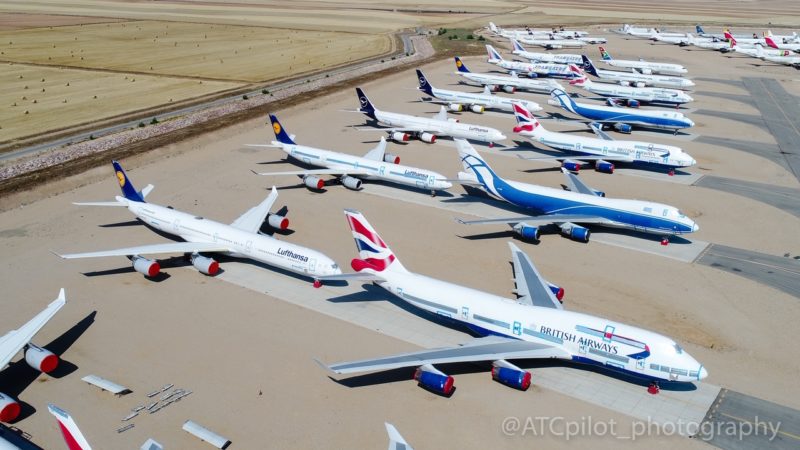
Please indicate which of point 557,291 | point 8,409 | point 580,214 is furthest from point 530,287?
point 8,409

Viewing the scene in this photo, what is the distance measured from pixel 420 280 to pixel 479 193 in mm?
28891

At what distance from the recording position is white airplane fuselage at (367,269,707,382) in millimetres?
34312

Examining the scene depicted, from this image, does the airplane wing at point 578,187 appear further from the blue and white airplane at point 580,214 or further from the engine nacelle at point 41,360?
the engine nacelle at point 41,360

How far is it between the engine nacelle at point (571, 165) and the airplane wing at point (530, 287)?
1248 inches

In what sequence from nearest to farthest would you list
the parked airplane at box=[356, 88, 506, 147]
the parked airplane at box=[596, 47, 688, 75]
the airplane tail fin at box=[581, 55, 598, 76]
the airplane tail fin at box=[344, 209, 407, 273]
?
the airplane tail fin at box=[344, 209, 407, 273] < the parked airplane at box=[356, 88, 506, 147] < the airplane tail fin at box=[581, 55, 598, 76] < the parked airplane at box=[596, 47, 688, 75]

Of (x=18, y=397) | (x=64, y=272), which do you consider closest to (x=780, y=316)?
(x=18, y=397)

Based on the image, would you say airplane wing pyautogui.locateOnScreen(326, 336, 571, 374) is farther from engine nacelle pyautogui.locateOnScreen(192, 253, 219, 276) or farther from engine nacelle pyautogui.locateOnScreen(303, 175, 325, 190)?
engine nacelle pyautogui.locateOnScreen(303, 175, 325, 190)

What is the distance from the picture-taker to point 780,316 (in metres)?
43.8

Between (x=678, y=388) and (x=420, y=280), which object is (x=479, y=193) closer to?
(x=420, y=280)

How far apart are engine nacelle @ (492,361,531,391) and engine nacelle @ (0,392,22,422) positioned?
27.4 meters

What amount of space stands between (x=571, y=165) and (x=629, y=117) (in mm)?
23988

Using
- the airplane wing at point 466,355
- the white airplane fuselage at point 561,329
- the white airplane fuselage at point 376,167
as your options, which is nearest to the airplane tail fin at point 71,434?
the airplane wing at point 466,355

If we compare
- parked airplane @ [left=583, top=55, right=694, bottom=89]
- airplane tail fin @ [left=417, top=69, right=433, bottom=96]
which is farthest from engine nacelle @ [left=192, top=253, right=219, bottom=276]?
parked airplane @ [left=583, top=55, right=694, bottom=89]

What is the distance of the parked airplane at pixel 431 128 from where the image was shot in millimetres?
83750
